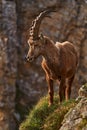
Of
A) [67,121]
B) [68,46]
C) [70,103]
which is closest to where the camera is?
[67,121]

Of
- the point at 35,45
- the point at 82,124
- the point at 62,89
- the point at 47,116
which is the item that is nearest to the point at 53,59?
the point at 35,45

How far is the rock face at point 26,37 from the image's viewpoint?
4725cm

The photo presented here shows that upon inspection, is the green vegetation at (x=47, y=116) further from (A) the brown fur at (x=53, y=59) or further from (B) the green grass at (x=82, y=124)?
(B) the green grass at (x=82, y=124)

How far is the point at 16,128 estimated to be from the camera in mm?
45719

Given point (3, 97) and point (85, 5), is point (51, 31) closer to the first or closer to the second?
point (85, 5)

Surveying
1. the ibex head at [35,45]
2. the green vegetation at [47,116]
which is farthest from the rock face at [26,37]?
the ibex head at [35,45]

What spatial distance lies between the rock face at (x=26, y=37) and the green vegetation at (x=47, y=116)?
28500mm

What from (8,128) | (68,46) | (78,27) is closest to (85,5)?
(78,27)

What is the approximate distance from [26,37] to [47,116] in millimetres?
30901

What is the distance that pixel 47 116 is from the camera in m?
17.5

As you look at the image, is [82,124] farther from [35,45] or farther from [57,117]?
[35,45]

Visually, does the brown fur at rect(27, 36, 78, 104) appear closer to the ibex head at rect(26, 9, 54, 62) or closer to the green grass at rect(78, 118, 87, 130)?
the ibex head at rect(26, 9, 54, 62)

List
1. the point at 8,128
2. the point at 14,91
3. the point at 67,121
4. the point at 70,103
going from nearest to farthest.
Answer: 1. the point at 67,121
2. the point at 70,103
3. the point at 8,128
4. the point at 14,91

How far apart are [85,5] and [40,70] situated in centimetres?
779
